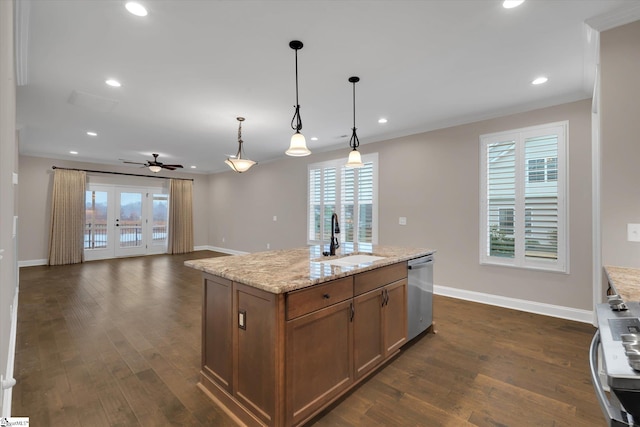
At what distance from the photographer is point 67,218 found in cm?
698

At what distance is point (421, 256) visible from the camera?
2879 mm

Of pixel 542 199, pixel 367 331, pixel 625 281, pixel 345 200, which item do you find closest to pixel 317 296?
pixel 367 331

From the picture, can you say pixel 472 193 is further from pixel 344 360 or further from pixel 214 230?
pixel 214 230

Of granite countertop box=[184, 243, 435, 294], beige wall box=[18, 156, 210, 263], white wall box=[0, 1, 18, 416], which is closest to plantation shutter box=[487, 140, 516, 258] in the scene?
granite countertop box=[184, 243, 435, 294]

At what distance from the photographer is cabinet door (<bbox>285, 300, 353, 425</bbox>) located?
1646 mm

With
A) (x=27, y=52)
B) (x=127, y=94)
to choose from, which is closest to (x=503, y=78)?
(x=127, y=94)

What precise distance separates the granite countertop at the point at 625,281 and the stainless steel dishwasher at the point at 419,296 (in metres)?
1.33

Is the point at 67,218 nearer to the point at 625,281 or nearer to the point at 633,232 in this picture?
the point at 625,281

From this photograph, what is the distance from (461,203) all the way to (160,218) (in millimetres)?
8436

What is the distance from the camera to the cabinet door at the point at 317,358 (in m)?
1.65

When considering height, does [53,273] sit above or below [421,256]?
below

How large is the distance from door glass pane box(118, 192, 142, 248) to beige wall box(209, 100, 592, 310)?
17.3 feet

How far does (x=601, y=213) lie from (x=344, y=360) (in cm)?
225

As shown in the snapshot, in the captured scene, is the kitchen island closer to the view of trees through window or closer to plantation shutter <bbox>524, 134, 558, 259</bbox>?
plantation shutter <bbox>524, 134, 558, 259</bbox>
